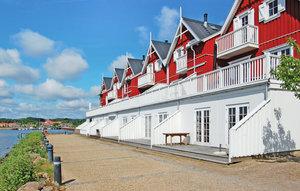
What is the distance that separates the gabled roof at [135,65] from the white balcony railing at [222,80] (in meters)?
17.1

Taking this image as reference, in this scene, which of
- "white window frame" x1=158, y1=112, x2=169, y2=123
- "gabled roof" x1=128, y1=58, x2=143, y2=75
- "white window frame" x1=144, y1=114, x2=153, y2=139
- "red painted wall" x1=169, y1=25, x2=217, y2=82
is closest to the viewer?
"white window frame" x1=158, y1=112, x2=169, y2=123

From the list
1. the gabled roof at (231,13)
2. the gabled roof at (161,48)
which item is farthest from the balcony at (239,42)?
the gabled roof at (161,48)

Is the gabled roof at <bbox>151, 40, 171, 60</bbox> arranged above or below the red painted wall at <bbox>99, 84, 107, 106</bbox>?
above

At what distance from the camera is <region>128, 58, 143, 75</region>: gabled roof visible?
45938mm

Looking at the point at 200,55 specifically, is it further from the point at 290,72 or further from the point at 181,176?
the point at 181,176

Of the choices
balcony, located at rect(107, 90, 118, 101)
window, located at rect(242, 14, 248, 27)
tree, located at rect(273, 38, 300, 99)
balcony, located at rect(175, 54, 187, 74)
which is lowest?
tree, located at rect(273, 38, 300, 99)

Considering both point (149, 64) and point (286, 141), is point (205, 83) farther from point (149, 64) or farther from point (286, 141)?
point (149, 64)

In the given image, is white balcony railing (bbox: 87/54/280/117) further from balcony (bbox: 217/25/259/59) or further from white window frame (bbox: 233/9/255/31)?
white window frame (bbox: 233/9/255/31)

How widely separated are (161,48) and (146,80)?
3.99 meters

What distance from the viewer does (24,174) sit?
10.9 metres

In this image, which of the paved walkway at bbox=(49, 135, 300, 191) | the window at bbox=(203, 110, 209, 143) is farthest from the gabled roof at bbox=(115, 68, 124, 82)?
the paved walkway at bbox=(49, 135, 300, 191)

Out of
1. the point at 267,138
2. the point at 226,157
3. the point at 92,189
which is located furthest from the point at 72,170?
the point at 267,138

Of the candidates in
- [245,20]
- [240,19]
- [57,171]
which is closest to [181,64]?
[240,19]

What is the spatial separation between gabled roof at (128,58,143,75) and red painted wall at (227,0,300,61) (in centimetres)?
2546
